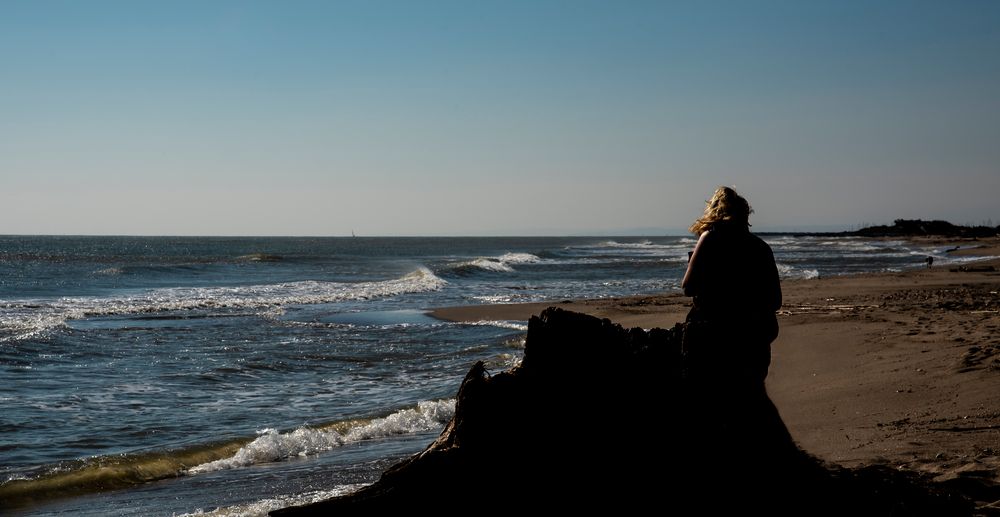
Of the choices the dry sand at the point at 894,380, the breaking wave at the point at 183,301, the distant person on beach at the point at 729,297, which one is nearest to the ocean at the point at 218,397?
the breaking wave at the point at 183,301

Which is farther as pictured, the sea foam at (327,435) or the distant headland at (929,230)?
the distant headland at (929,230)

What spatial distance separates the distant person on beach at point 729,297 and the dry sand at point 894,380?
4.87 ft

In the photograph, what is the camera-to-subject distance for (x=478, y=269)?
4506 cm

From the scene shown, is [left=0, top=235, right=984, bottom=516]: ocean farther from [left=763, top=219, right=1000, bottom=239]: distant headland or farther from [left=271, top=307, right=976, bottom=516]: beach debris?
[left=763, top=219, right=1000, bottom=239]: distant headland

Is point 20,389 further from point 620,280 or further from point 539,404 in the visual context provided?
point 620,280

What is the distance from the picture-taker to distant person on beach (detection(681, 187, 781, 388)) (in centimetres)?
446

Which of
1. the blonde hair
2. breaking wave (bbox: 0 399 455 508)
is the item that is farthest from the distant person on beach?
breaking wave (bbox: 0 399 455 508)

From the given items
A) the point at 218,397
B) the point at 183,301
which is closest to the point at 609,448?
the point at 218,397

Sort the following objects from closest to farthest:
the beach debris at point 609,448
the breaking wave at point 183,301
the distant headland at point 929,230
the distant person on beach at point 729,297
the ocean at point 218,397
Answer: the beach debris at point 609,448
the distant person on beach at point 729,297
the ocean at point 218,397
the breaking wave at point 183,301
the distant headland at point 929,230

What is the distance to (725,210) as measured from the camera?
Result: 14.7 feet

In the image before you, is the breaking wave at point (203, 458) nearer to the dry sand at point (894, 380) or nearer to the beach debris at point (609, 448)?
the dry sand at point (894, 380)

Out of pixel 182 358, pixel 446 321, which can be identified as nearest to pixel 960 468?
pixel 182 358

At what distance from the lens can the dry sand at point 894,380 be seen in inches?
224

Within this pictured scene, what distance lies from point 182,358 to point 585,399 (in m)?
11.5
